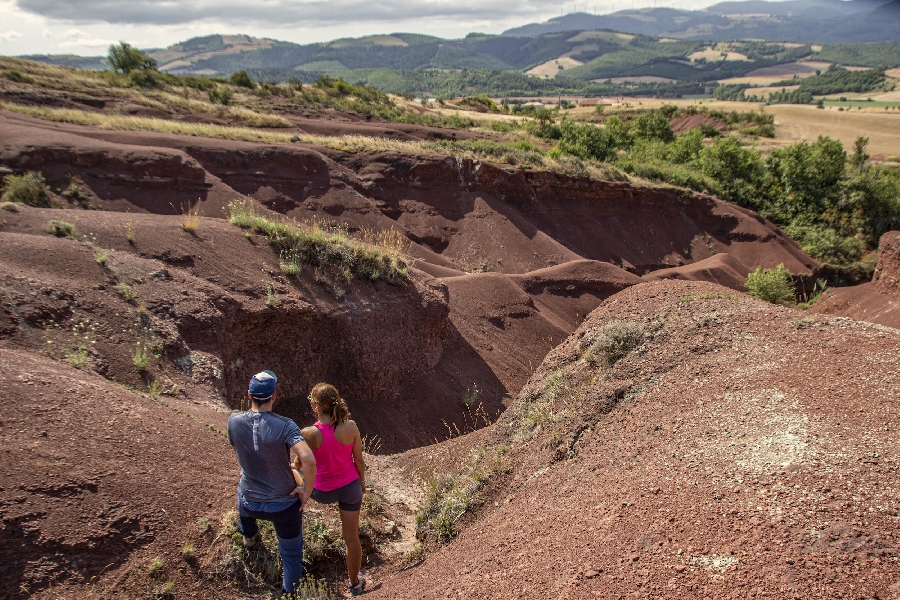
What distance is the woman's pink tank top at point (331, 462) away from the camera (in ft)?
15.6

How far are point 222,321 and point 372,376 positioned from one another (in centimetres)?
324

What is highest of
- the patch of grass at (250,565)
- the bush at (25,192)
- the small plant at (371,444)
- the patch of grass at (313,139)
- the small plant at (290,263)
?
the patch of grass at (313,139)

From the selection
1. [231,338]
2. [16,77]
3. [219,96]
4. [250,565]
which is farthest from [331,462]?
[16,77]

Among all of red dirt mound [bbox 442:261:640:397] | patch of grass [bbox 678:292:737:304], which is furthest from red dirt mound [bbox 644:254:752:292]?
patch of grass [bbox 678:292:737:304]

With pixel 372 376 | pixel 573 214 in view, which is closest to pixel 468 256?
pixel 573 214

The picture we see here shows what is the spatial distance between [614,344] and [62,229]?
904 cm

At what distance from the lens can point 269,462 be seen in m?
4.32

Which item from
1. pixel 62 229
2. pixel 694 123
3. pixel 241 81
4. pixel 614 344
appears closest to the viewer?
pixel 614 344

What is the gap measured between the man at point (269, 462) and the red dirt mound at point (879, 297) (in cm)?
1849

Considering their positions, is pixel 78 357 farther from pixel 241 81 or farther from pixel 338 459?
pixel 241 81

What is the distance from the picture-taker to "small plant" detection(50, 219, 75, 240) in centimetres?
895

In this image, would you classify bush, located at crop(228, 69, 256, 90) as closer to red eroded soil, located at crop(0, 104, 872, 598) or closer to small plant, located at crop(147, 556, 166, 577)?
red eroded soil, located at crop(0, 104, 872, 598)

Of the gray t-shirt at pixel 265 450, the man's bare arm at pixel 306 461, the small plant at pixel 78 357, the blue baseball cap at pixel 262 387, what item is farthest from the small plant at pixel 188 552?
the small plant at pixel 78 357

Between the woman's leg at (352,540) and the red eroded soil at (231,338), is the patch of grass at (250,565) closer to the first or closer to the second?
the red eroded soil at (231,338)
